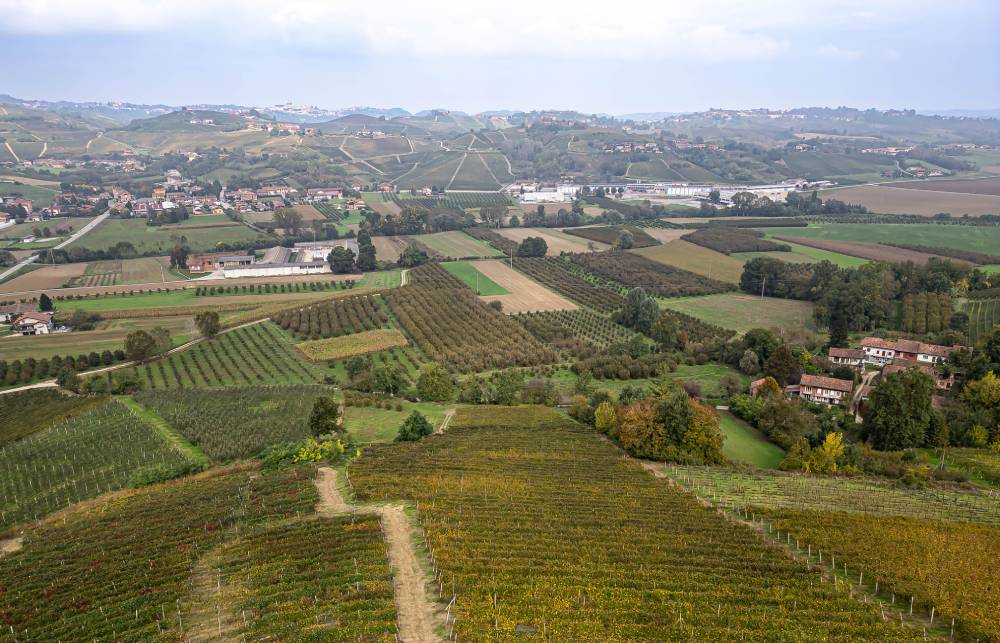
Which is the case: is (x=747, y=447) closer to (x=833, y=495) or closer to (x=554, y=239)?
(x=833, y=495)

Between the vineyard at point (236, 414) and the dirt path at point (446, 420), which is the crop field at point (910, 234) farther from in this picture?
the vineyard at point (236, 414)

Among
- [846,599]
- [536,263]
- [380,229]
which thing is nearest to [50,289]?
[380,229]

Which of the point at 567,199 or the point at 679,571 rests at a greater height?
the point at 567,199

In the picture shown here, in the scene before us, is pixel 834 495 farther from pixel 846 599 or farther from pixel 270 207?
pixel 270 207

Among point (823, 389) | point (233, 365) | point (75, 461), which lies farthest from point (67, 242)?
point (823, 389)

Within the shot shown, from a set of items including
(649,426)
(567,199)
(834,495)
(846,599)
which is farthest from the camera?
(567,199)

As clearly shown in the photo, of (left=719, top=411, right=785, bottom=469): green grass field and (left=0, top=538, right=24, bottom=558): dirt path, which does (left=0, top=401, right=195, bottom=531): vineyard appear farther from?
(left=719, top=411, right=785, bottom=469): green grass field

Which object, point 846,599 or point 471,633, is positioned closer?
point 471,633

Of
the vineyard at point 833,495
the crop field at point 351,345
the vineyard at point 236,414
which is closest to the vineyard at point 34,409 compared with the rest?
the vineyard at point 236,414
